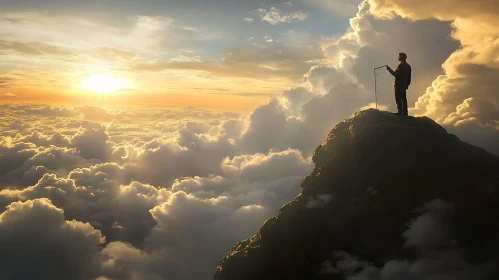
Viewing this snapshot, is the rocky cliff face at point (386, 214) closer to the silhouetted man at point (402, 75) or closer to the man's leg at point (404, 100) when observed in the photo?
the man's leg at point (404, 100)

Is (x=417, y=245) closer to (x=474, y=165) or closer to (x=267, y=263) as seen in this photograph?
(x=474, y=165)

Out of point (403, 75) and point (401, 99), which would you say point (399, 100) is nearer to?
point (401, 99)

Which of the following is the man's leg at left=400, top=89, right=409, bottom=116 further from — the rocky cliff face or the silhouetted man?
the rocky cliff face

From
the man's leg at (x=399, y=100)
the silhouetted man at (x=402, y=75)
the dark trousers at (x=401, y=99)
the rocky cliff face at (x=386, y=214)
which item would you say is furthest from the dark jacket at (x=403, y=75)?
the rocky cliff face at (x=386, y=214)

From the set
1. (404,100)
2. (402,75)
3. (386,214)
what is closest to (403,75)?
(402,75)

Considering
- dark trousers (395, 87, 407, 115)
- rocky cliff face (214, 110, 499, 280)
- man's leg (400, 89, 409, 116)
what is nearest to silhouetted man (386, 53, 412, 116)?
dark trousers (395, 87, 407, 115)

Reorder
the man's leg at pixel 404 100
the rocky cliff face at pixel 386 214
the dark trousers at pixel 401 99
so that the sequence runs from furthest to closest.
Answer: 1. the man's leg at pixel 404 100
2. the dark trousers at pixel 401 99
3. the rocky cliff face at pixel 386 214
